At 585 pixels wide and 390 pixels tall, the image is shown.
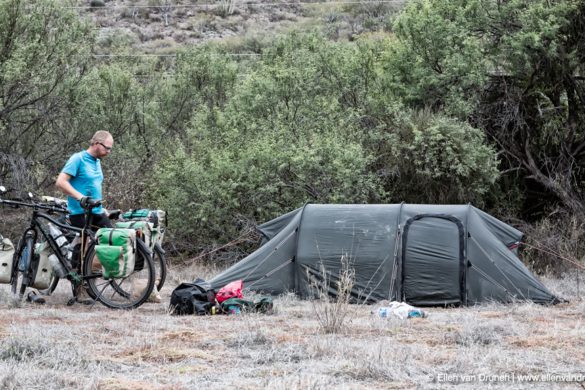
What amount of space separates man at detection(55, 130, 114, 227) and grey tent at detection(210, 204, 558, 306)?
210 cm

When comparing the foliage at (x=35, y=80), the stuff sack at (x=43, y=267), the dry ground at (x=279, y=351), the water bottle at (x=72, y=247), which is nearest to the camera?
the dry ground at (x=279, y=351)

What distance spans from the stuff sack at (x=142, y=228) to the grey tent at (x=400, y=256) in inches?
63.2

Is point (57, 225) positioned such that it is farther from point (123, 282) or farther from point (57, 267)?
point (123, 282)

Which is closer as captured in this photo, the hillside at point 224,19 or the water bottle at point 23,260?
the water bottle at point 23,260

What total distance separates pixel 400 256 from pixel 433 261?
42cm

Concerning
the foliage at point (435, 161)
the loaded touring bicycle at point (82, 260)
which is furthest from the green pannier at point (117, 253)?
the foliage at point (435, 161)

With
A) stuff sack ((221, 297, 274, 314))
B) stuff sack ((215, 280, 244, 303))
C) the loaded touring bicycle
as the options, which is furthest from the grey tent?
the loaded touring bicycle

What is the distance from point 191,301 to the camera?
29.9 feet

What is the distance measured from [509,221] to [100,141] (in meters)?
9.61

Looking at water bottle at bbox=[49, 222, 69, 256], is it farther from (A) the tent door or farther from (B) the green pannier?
(A) the tent door

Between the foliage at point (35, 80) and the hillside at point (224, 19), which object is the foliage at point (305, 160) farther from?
the hillside at point (224, 19)

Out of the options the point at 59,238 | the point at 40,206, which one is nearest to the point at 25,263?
the point at 59,238

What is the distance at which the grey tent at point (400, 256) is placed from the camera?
34.3 feet

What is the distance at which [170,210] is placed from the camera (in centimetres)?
1538
